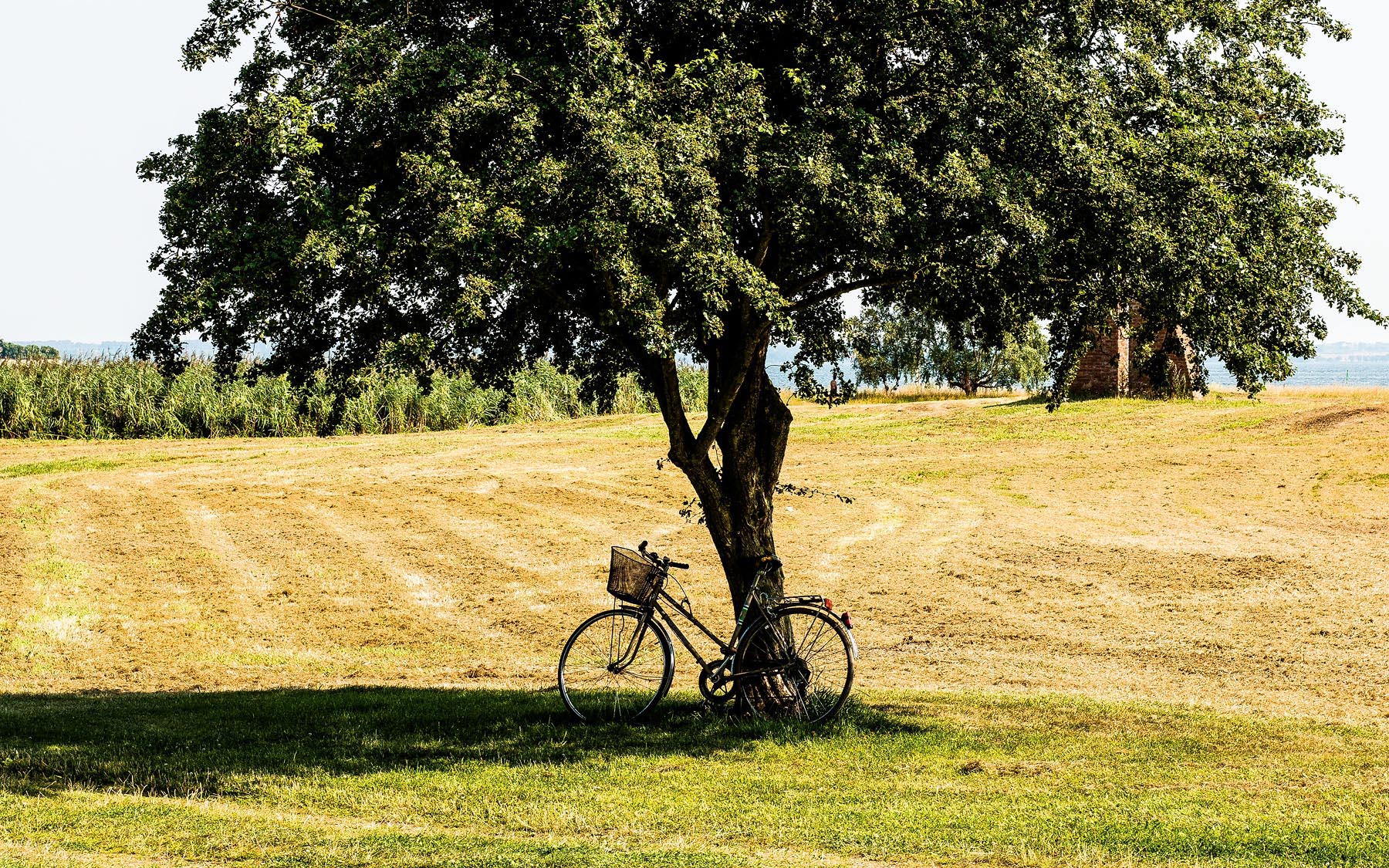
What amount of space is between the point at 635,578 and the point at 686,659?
16.5ft

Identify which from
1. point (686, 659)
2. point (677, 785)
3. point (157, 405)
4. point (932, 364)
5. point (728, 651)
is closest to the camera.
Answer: point (677, 785)

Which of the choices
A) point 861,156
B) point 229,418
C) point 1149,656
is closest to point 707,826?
point 861,156

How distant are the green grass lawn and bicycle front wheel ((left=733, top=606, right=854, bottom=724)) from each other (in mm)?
312

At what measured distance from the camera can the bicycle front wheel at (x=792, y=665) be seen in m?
9.59

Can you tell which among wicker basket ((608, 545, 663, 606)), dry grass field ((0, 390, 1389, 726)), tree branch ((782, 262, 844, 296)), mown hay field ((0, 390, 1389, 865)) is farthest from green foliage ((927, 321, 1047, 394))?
wicker basket ((608, 545, 663, 606))

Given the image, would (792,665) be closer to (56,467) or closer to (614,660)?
(614,660)

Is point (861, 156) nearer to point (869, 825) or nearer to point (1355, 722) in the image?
point (869, 825)

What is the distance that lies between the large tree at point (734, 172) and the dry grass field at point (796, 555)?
4.50 metres

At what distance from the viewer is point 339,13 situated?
873 cm

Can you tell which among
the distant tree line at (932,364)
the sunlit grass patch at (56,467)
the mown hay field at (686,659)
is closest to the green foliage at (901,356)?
the distant tree line at (932,364)

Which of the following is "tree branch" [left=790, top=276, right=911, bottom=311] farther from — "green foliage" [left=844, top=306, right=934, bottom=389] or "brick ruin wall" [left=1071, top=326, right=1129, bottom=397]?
"green foliage" [left=844, top=306, right=934, bottom=389]

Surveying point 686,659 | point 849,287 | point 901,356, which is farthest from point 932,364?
point 849,287

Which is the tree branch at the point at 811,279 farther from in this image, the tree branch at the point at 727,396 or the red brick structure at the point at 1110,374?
the red brick structure at the point at 1110,374

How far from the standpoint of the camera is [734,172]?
27.5 feet
